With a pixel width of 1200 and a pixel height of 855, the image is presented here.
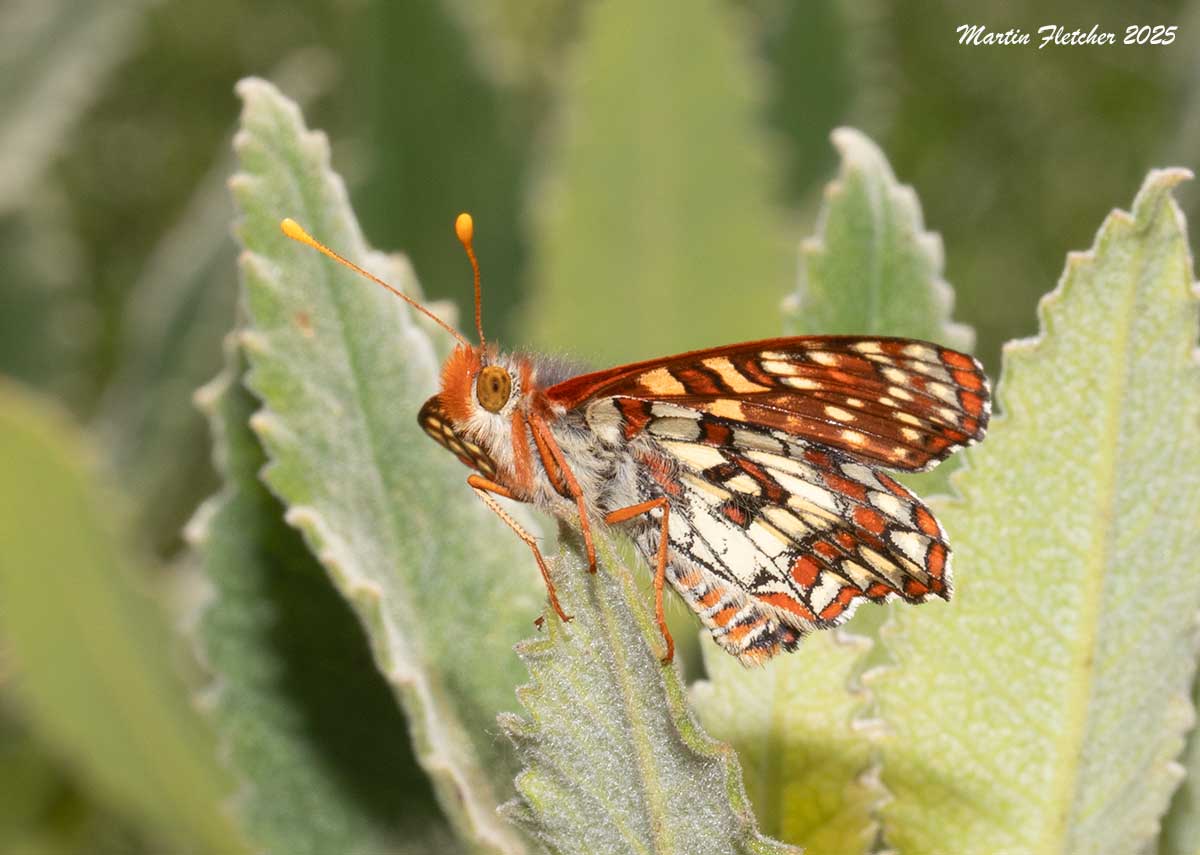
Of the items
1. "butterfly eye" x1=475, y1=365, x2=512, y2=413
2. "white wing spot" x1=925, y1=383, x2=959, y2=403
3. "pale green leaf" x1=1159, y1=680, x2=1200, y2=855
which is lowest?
"pale green leaf" x1=1159, y1=680, x2=1200, y2=855

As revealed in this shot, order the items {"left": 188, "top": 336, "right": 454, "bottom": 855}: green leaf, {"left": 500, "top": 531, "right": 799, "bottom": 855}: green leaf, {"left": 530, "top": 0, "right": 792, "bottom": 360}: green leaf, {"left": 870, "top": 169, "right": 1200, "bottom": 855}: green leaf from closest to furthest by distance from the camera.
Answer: {"left": 500, "top": 531, "right": 799, "bottom": 855}: green leaf, {"left": 870, "top": 169, "right": 1200, "bottom": 855}: green leaf, {"left": 188, "top": 336, "right": 454, "bottom": 855}: green leaf, {"left": 530, "top": 0, "right": 792, "bottom": 360}: green leaf

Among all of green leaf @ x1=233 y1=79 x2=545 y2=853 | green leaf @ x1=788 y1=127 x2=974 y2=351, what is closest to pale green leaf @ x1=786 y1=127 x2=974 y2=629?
green leaf @ x1=788 y1=127 x2=974 y2=351

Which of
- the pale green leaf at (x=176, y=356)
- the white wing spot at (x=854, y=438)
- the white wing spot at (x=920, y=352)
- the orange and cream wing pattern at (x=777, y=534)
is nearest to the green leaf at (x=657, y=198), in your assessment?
the pale green leaf at (x=176, y=356)

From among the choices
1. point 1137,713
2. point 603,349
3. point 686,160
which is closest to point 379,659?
point 1137,713

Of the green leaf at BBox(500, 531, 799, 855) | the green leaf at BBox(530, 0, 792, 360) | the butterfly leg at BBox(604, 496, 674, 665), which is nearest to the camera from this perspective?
the green leaf at BBox(500, 531, 799, 855)

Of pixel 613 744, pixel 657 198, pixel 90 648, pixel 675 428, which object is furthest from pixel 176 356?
pixel 613 744

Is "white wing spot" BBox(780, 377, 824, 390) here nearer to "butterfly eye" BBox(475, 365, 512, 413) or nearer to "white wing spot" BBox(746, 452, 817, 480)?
"white wing spot" BBox(746, 452, 817, 480)

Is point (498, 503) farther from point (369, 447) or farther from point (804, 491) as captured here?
point (804, 491)

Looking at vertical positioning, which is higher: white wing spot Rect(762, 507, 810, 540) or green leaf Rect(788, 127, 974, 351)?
green leaf Rect(788, 127, 974, 351)
